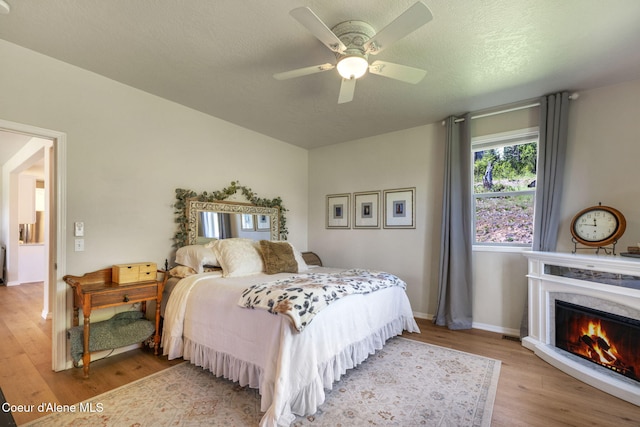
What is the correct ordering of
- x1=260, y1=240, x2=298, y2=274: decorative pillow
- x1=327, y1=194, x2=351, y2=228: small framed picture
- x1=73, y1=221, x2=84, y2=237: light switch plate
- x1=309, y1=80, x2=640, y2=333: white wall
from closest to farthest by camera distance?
x1=73, y1=221, x2=84, y2=237: light switch plate, x1=309, y1=80, x2=640, y2=333: white wall, x1=260, y1=240, x2=298, y2=274: decorative pillow, x1=327, y1=194, x2=351, y2=228: small framed picture

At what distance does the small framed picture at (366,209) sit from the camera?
173 inches

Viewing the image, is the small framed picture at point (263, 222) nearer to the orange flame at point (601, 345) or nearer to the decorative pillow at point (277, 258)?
the decorative pillow at point (277, 258)

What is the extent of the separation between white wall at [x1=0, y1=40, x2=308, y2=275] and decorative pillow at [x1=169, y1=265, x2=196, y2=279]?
11.3 inches

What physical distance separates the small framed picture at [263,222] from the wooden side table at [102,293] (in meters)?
1.55

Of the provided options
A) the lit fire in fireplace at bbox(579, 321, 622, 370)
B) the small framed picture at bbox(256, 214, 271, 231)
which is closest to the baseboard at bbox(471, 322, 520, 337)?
the lit fire in fireplace at bbox(579, 321, 622, 370)

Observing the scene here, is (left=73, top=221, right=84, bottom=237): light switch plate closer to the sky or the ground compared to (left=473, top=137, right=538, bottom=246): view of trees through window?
closer to the ground

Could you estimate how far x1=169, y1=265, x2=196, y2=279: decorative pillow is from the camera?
9.63 feet

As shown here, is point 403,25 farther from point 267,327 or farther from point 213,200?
point 213,200

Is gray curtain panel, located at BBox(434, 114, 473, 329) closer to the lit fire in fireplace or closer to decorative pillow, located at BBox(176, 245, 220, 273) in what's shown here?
the lit fire in fireplace

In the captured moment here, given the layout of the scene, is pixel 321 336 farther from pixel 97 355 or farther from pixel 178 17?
pixel 178 17

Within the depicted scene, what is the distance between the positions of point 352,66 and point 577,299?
2.83 m

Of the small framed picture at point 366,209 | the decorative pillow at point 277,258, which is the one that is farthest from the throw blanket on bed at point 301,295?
the small framed picture at point 366,209

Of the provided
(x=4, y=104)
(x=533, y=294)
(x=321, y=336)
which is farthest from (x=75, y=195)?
(x=533, y=294)

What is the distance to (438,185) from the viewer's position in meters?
3.87
